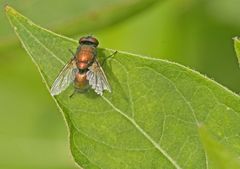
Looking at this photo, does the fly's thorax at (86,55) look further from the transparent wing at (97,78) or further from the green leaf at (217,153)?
the green leaf at (217,153)

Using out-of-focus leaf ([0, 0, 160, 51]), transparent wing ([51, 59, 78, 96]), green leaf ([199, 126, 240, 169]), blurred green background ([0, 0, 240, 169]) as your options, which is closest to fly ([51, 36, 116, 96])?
transparent wing ([51, 59, 78, 96])

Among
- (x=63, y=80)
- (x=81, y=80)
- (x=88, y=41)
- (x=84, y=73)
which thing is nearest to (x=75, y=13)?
(x=88, y=41)

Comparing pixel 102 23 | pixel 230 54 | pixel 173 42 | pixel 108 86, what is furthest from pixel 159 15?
pixel 108 86

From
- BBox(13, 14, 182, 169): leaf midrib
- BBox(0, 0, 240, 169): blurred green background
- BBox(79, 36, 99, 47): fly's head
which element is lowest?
BBox(13, 14, 182, 169): leaf midrib

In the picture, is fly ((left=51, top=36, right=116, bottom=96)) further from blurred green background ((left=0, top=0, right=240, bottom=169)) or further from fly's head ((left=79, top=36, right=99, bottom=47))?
blurred green background ((left=0, top=0, right=240, bottom=169))

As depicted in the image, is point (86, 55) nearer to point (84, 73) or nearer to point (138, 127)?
point (84, 73)

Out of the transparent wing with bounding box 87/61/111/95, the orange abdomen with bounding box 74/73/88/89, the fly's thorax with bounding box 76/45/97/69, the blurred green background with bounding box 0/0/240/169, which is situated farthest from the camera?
the blurred green background with bounding box 0/0/240/169
